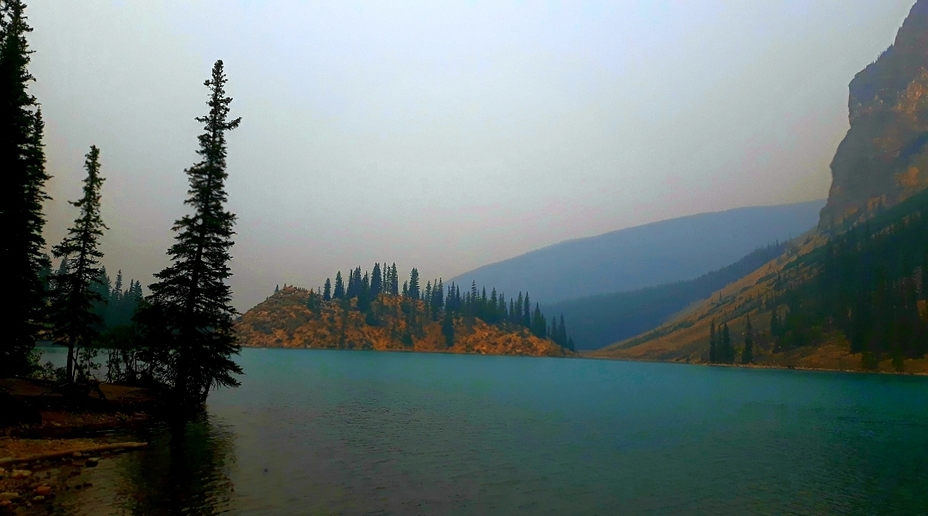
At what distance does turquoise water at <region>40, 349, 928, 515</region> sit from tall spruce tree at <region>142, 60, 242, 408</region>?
5338 mm

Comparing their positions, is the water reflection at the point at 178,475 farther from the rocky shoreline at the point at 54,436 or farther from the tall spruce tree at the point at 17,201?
the tall spruce tree at the point at 17,201

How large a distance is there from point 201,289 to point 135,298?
5.36 metres

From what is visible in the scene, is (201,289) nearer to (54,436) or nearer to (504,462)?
(54,436)

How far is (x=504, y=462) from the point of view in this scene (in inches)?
1538

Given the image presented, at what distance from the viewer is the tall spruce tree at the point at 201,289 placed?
48.0 metres

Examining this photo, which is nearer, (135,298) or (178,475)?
(178,475)

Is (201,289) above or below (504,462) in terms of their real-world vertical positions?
above

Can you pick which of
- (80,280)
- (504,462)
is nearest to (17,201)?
(80,280)

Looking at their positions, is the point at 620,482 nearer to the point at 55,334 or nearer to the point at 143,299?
the point at 143,299

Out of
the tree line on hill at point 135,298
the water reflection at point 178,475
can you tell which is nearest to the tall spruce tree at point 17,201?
the tree line on hill at point 135,298

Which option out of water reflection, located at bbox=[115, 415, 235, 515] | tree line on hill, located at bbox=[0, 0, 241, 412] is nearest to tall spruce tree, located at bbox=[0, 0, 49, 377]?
tree line on hill, located at bbox=[0, 0, 241, 412]

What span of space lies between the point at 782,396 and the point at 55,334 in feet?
389

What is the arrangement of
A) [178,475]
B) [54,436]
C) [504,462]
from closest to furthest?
[178,475] < [54,436] < [504,462]

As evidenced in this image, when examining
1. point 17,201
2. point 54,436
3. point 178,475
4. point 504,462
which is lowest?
point 504,462
